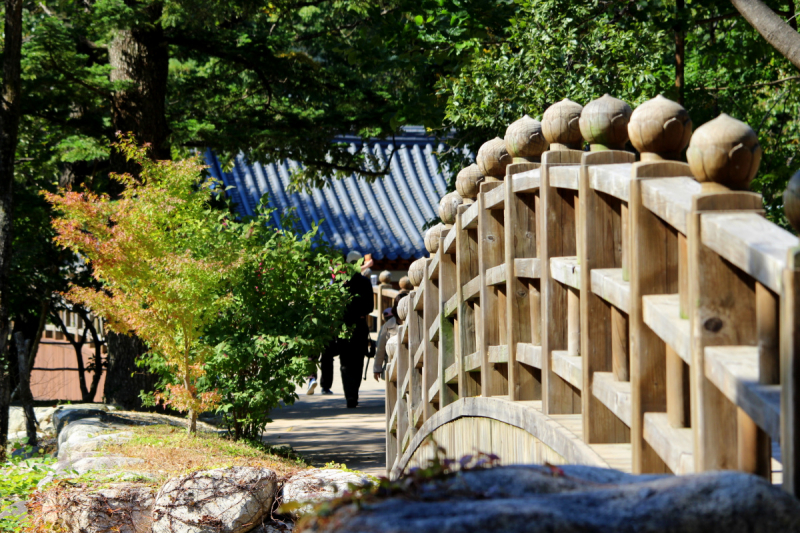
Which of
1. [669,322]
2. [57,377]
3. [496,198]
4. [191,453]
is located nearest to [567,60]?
[496,198]

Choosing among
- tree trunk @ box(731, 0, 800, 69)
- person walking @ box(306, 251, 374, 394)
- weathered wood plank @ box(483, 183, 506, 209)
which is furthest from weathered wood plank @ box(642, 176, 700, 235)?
person walking @ box(306, 251, 374, 394)

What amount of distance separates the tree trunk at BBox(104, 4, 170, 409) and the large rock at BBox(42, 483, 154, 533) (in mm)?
4298

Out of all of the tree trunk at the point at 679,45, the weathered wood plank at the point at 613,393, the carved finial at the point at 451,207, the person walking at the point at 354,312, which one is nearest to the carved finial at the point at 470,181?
the carved finial at the point at 451,207

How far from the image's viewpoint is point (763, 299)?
5.89ft

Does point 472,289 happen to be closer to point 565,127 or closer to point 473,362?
→ point 473,362

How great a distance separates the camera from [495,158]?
403cm

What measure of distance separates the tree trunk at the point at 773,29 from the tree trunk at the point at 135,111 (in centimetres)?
669

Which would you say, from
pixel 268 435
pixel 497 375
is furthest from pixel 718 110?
pixel 497 375

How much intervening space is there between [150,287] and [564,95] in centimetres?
367

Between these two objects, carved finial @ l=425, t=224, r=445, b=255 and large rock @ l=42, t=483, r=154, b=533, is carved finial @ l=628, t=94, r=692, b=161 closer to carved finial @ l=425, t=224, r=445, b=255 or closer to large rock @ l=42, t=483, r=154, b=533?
carved finial @ l=425, t=224, r=445, b=255

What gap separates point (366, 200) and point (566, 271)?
596 inches

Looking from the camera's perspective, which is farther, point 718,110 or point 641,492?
point 718,110

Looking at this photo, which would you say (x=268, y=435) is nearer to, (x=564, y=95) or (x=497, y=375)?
(x=564, y=95)

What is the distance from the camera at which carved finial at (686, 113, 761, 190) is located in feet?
6.41
